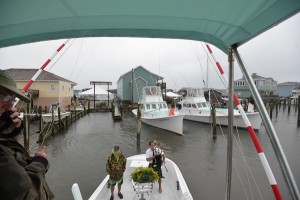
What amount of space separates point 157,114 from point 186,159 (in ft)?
29.9

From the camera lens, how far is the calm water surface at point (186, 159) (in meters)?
8.55

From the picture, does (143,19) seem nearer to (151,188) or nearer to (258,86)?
(151,188)

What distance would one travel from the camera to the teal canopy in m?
1.60

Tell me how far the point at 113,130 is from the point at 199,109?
11469mm

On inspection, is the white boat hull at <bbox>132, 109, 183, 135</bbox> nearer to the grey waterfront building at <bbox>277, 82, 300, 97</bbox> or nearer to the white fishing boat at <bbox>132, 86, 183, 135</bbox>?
the white fishing boat at <bbox>132, 86, 183, 135</bbox>

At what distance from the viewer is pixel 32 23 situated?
198cm

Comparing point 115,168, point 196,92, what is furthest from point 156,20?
point 196,92

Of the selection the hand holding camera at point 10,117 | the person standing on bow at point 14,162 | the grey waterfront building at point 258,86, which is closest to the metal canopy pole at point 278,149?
the person standing on bow at point 14,162

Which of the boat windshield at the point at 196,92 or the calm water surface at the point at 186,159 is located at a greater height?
the boat windshield at the point at 196,92

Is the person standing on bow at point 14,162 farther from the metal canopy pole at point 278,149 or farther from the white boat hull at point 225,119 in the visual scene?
the white boat hull at point 225,119

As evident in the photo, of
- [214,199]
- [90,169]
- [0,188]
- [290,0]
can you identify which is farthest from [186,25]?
[90,169]

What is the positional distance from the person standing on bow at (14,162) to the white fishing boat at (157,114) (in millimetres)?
17144

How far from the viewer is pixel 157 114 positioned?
829 inches

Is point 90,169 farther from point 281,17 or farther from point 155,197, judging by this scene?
point 281,17
